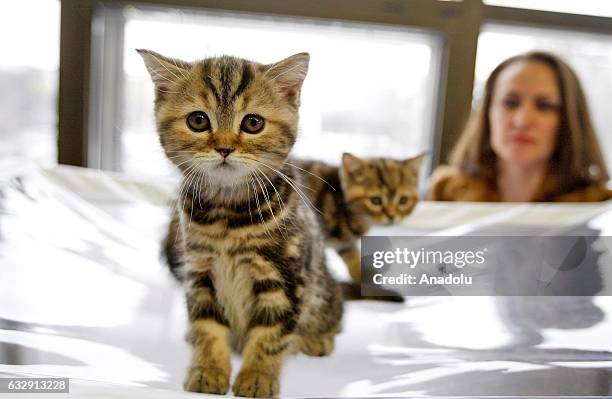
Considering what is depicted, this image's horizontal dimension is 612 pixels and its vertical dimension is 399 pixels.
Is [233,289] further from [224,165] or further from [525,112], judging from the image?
[525,112]

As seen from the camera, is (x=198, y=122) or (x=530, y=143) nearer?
(x=198, y=122)

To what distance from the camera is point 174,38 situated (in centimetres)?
71

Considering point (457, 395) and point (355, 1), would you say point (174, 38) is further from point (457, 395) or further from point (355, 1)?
point (457, 395)

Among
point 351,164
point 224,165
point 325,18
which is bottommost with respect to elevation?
point 224,165

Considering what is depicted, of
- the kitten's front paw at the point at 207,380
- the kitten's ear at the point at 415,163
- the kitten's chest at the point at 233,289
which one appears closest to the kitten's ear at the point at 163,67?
the kitten's chest at the point at 233,289

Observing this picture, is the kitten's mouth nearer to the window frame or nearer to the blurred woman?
the window frame

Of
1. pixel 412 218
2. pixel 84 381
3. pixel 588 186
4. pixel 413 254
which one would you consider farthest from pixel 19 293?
pixel 588 186

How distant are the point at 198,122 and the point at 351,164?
45 cm

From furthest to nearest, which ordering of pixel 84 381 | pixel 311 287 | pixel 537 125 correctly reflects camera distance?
pixel 537 125 → pixel 311 287 → pixel 84 381

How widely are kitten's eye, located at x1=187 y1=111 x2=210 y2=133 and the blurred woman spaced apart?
47 cm

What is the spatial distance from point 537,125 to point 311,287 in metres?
0.55

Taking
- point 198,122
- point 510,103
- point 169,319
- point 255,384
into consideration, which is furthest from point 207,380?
point 510,103

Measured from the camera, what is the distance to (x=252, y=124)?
22.2 inches

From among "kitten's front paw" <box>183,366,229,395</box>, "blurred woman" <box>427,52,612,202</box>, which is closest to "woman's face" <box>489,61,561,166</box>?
"blurred woman" <box>427,52,612,202</box>
